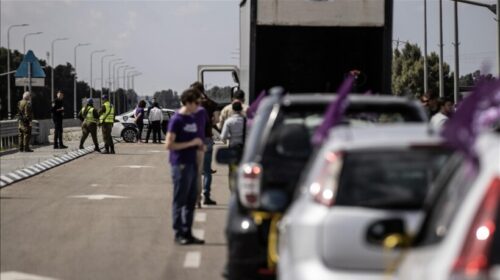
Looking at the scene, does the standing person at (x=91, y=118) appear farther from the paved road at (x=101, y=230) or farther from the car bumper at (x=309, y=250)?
the car bumper at (x=309, y=250)

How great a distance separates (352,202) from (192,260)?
5.57m

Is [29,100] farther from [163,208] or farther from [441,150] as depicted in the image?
[441,150]

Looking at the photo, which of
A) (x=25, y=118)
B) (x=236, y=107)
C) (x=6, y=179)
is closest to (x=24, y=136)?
(x=25, y=118)

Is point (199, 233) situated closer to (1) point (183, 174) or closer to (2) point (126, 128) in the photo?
(1) point (183, 174)

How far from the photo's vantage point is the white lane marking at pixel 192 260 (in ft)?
35.7

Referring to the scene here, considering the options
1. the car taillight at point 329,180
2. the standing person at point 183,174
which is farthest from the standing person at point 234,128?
the car taillight at point 329,180

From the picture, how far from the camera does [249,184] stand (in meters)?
8.43

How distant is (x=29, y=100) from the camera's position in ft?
107

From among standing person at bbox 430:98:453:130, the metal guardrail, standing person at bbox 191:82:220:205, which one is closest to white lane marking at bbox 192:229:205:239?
standing person at bbox 191:82:220:205

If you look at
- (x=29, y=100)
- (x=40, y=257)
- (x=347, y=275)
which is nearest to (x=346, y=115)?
(x=347, y=275)

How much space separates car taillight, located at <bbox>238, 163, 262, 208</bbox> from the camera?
27.3ft

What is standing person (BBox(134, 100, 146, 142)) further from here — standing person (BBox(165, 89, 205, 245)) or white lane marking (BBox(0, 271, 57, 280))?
white lane marking (BBox(0, 271, 57, 280))

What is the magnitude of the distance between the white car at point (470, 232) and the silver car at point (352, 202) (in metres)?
0.42

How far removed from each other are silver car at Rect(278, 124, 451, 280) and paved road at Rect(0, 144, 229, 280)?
429 centimetres
